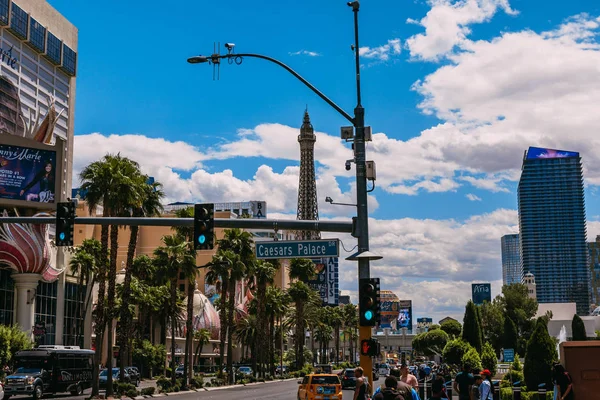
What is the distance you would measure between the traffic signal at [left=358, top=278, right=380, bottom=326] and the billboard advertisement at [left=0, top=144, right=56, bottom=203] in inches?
2308

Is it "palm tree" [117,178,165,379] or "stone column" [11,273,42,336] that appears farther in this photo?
"stone column" [11,273,42,336]

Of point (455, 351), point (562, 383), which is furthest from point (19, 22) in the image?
point (562, 383)

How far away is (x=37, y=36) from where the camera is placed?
306 feet

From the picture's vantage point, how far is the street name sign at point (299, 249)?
19641 mm

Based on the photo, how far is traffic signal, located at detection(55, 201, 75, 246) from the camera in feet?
72.4

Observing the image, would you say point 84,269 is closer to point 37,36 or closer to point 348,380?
point 37,36

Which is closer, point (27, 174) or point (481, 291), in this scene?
point (27, 174)

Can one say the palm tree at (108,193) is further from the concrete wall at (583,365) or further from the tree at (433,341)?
the tree at (433,341)

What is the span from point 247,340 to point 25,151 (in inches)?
2154

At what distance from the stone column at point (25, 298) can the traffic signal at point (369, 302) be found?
58.7 m

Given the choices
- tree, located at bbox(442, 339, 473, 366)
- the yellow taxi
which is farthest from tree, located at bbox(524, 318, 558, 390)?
tree, located at bbox(442, 339, 473, 366)

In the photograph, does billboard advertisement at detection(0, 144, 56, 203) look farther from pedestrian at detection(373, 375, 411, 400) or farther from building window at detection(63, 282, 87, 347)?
pedestrian at detection(373, 375, 411, 400)

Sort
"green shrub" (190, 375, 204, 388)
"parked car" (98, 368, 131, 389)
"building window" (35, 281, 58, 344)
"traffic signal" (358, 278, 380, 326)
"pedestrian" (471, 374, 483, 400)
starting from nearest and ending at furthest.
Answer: "traffic signal" (358, 278, 380, 326) → "pedestrian" (471, 374, 483, 400) → "parked car" (98, 368, 131, 389) → "green shrub" (190, 375, 204, 388) → "building window" (35, 281, 58, 344)

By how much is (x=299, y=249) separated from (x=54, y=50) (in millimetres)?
87088
